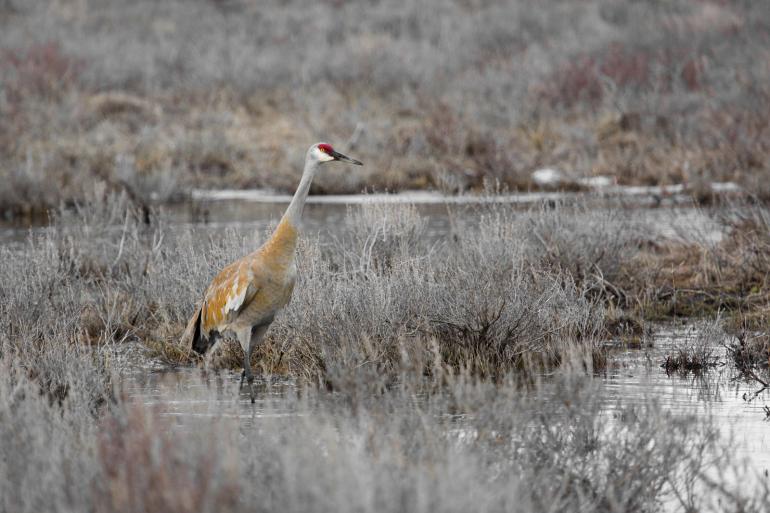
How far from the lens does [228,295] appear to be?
7.19m

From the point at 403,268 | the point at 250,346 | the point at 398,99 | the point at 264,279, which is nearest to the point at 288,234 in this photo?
the point at 264,279

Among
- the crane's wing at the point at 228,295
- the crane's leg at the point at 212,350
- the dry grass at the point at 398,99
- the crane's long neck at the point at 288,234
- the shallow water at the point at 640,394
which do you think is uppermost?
the dry grass at the point at 398,99

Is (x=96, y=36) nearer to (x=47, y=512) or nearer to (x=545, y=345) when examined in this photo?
(x=545, y=345)

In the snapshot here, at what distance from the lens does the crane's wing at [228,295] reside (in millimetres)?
7066

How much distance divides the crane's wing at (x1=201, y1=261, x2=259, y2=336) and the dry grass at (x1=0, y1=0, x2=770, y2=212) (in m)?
7.97

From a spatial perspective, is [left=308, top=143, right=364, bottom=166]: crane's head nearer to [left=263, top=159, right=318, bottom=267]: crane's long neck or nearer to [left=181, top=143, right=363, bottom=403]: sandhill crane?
[left=181, top=143, right=363, bottom=403]: sandhill crane

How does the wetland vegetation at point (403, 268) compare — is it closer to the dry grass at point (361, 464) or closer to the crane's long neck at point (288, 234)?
the dry grass at point (361, 464)

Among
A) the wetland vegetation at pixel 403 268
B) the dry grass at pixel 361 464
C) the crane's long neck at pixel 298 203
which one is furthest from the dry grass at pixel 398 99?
the dry grass at pixel 361 464

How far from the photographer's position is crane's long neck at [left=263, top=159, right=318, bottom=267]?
→ 7.02 metres

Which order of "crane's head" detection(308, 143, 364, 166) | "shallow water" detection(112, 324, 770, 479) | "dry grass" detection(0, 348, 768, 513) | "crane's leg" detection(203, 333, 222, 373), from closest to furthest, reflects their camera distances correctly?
"dry grass" detection(0, 348, 768, 513)
"shallow water" detection(112, 324, 770, 479)
"crane's head" detection(308, 143, 364, 166)
"crane's leg" detection(203, 333, 222, 373)

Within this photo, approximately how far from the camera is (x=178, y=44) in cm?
3112

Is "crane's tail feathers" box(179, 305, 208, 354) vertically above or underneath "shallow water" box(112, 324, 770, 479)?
above

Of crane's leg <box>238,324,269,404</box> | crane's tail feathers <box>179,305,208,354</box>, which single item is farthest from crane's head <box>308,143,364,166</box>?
crane's tail feathers <box>179,305,208,354</box>

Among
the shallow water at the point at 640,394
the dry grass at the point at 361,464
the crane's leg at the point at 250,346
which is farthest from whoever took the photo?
the crane's leg at the point at 250,346
